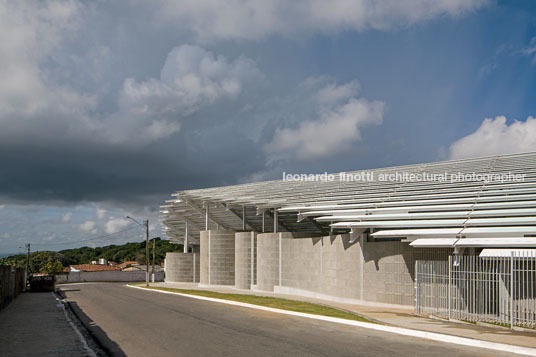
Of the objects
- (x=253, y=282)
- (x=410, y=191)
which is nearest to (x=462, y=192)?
(x=410, y=191)

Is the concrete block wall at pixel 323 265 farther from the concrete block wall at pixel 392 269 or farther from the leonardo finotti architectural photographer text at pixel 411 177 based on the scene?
the leonardo finotti architectural photographer text at pixel 411 177

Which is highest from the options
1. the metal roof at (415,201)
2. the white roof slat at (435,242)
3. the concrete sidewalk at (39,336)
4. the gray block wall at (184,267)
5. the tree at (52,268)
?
the metal roof at (415,201)

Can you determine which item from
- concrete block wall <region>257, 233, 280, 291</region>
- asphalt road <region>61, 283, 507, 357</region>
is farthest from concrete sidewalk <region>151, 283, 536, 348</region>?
concrete block wall <region>257, 233, 280, 291</region>

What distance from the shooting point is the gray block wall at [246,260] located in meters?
41.3

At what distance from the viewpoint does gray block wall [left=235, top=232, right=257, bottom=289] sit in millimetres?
41312

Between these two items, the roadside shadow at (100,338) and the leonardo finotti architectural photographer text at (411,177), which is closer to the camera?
the roadside shadow at (100,338)

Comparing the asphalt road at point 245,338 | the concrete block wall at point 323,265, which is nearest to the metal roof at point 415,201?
the concrete block wall at point 323,265

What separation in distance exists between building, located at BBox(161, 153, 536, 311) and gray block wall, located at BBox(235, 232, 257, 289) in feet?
0.26

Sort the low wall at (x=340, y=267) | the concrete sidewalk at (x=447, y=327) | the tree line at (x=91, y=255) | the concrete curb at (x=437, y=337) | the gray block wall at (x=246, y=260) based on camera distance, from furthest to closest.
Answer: the tree line at (x=91, y=255) < the gray block wall at (x=246, y=260) < the low wall at (x=340, y=267) < the concrete sidewalk at (x=447, y=327) < the concrete curb at (x=437, y=337)

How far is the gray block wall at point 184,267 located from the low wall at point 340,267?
22908 millimetres

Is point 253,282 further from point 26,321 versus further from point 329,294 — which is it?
point 26,321

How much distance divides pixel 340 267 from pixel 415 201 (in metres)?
5.21

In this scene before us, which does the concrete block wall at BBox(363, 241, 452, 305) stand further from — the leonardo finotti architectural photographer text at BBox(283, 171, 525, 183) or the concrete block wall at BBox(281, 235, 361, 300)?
the leonardo finotti architectural photographer text at BBox(283, 171, 525, 183)

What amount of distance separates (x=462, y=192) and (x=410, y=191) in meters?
3.57
